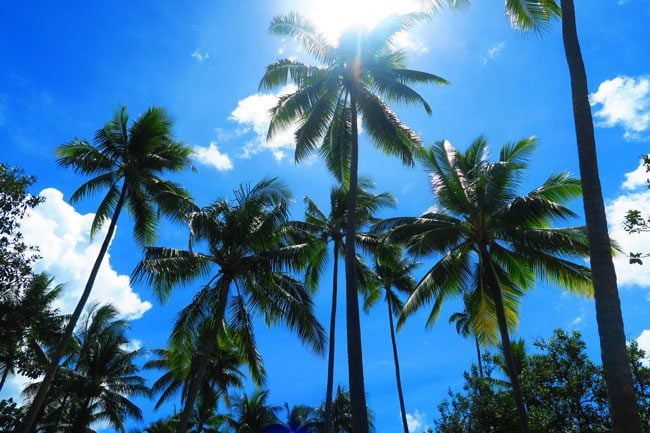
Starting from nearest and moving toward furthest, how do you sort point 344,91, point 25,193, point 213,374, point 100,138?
point 25,193 < point 344,91 < point 100,138 < point 213,374

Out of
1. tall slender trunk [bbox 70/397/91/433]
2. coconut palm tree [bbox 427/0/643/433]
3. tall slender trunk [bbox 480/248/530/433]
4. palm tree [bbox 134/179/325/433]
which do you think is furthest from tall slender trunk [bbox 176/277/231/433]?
tall slender trunk [bbox 70/397/91/433]

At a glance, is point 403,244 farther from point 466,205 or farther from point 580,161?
point 580,161

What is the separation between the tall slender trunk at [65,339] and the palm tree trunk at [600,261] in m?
14.5

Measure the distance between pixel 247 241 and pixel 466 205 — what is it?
750 centimetres

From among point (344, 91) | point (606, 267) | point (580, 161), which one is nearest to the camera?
point (606, 267)

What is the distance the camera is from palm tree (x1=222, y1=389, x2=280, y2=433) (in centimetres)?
3572

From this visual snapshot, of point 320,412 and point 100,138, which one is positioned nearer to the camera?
point 100,138

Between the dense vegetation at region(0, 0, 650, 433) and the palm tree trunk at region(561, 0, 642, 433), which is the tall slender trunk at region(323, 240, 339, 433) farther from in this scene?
the palm tree trunk at region(561, 0, 642, 433)

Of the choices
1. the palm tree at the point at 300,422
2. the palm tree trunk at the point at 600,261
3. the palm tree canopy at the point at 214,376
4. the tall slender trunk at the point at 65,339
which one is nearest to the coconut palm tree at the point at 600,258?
the palm tree trunk at the point at 600,261

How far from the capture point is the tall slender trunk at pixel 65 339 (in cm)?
1427

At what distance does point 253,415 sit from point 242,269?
23.6 metres

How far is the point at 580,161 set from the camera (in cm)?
742

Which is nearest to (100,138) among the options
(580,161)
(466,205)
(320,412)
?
(466,205)

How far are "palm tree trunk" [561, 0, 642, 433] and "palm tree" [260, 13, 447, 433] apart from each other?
8063 millimetres
